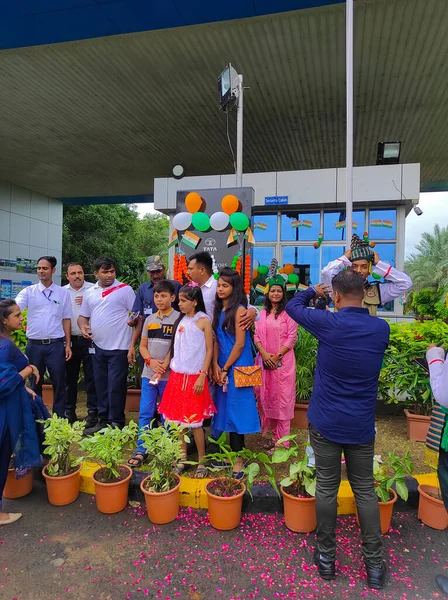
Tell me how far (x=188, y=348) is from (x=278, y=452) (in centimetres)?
102

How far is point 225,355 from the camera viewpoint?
317 centimetres

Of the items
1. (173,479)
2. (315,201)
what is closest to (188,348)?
(173,479)

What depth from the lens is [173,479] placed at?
270 centimetres

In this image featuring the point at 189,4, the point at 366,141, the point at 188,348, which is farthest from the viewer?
the point at 366,141

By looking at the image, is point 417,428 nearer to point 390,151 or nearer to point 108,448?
point 108,448

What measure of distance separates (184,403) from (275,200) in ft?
24.9

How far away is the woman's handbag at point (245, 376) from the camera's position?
3.05 meters

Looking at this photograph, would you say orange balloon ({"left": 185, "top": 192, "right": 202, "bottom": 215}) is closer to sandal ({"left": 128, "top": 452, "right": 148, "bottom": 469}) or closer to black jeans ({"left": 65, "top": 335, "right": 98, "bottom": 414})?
black jeans ({"left": 65, "top": 335, "right": 98, "bottom": 414})

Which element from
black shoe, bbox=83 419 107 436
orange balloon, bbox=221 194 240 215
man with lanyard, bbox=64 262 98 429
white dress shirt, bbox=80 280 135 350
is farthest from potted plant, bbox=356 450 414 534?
orange balloon, bbox=221 194 240 215

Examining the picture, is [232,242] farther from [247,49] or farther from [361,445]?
[247,49]

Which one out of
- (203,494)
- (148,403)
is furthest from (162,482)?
(148,403)

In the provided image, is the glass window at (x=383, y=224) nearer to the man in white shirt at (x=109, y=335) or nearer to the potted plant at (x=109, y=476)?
the man in white shirt at (x=109, y=335)

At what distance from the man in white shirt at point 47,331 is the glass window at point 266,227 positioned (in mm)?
7174

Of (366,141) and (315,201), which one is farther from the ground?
(366,141)
